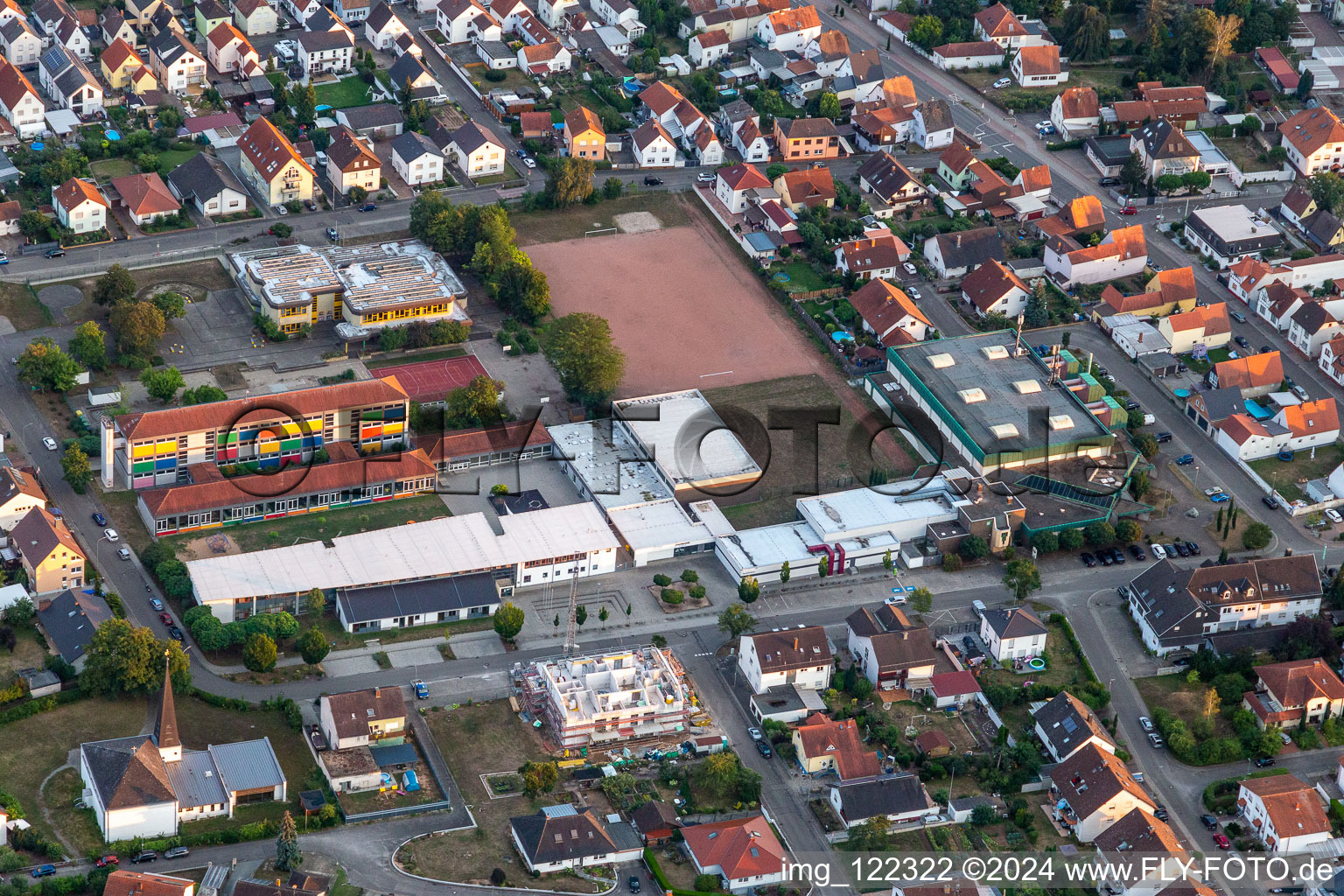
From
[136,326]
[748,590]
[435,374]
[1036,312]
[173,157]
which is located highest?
[136,326]

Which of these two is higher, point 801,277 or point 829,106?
point 829,106

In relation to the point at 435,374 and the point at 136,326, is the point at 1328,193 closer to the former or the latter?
the point at 435,374

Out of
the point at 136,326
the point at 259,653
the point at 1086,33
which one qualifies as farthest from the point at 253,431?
the point at 1086,33

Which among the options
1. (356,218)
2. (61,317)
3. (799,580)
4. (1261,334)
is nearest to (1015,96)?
(1261,334)

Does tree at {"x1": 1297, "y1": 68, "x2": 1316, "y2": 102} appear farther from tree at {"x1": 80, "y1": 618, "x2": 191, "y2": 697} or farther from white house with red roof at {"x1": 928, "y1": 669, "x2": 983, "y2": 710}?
tree at {"x1": 80, "y1": 618, "x2": 191, "y2": 697}

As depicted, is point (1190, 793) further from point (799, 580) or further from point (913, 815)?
point (799, 580)

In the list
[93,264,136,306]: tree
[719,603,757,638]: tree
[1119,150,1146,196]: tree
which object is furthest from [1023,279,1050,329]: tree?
[93,264,136,306]: tree
